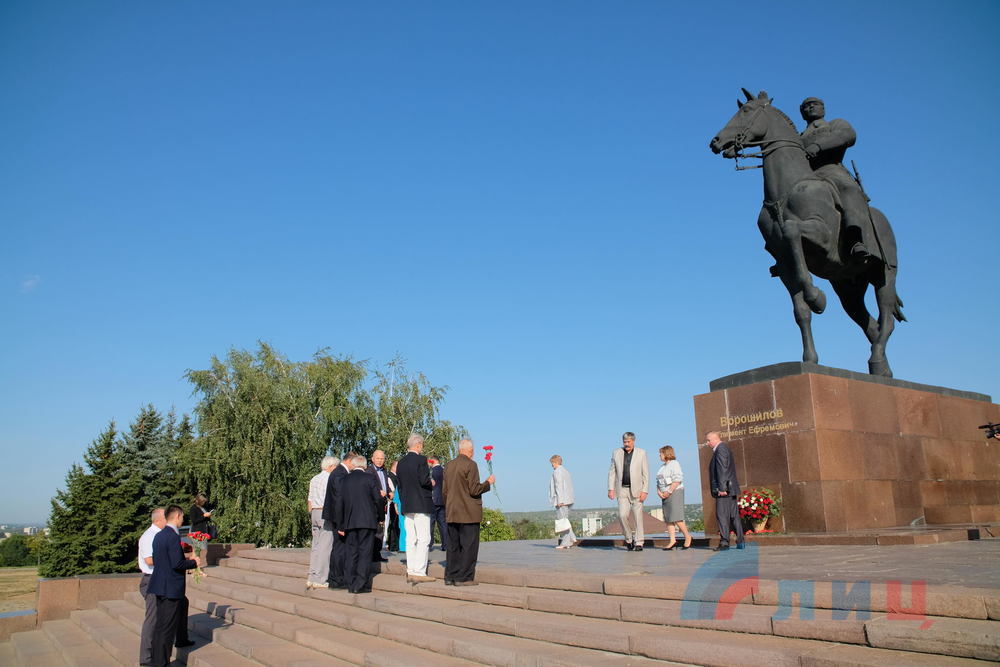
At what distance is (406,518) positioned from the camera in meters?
9.07

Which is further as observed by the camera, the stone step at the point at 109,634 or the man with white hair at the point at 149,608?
the stone step at the point at 109,634

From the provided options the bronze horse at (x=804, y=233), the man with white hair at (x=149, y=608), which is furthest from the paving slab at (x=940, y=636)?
the bronze horse at (x=804, y=233)

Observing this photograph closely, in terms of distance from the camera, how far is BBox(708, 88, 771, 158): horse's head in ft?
40.0

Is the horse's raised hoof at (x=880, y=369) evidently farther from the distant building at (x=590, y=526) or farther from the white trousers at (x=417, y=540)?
the distant building at (x=590, y=526)

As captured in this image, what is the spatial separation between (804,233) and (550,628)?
818 centimetres

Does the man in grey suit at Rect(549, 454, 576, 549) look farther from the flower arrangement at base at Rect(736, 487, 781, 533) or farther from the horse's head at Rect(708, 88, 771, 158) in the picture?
the horse's head at Rect(708, 88, 771, 158)

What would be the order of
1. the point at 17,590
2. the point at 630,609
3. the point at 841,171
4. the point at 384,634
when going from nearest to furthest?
the point at 630,609 < the point at 384,634 < the point at 841,171 < the point at 17,590

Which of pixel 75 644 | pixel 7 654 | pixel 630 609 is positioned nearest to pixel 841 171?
pixel 630 609

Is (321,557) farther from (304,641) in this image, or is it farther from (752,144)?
(752,144)

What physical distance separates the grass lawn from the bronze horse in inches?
665

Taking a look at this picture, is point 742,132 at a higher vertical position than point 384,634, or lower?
higher

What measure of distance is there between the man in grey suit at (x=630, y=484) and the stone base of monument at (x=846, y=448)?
1.52 meters

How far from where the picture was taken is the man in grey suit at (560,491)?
40.9 feet

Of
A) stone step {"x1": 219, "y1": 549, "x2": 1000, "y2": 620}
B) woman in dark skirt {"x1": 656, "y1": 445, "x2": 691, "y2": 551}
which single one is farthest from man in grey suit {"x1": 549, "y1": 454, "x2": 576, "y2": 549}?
stone step {"x1": 219, "y1": 549, "x2": 1000, "y2": 620}
